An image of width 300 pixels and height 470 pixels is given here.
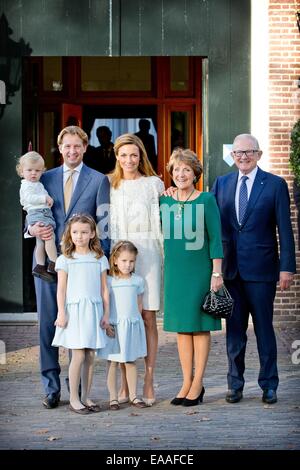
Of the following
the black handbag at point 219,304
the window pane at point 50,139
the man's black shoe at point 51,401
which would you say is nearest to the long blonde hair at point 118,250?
the black handbag at point 219,304

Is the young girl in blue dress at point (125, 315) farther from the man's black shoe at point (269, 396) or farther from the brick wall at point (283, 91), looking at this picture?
the brick wall at point (283, 91)

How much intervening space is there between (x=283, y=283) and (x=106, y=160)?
726cm

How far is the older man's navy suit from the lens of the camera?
8.78 metres

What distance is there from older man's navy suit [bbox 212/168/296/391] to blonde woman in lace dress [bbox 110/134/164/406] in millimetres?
608

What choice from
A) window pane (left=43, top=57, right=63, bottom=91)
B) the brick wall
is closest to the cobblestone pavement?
the brick wall

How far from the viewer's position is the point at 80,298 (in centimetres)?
847

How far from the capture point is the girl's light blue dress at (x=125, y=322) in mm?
8562

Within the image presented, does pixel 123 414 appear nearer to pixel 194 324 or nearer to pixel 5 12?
pixel 194 324

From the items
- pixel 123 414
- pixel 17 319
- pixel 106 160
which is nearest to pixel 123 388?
pixel 123 414

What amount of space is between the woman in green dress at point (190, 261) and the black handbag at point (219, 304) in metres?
0.06

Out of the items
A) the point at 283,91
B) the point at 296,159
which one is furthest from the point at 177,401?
the point at 283,91

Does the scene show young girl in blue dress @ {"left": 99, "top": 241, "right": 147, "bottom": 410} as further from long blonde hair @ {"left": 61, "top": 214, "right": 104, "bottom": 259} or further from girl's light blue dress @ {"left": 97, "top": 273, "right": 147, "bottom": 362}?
long blonde hair @ {"left": 61, "top": 214, "right": 104, "bottom": 259}

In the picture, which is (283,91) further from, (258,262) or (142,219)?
(142,219)

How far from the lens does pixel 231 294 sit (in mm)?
8945
